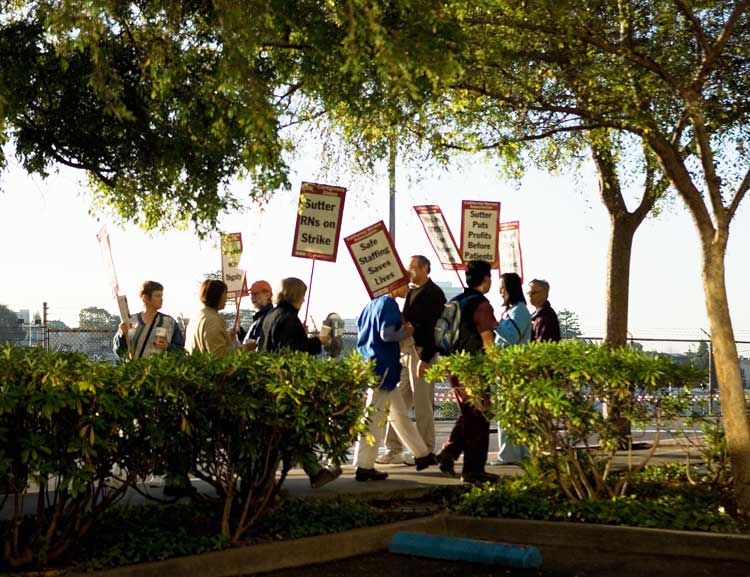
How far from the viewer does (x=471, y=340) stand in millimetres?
Result: 12305

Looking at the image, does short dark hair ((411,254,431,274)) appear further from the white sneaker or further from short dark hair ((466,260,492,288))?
the white sneaker

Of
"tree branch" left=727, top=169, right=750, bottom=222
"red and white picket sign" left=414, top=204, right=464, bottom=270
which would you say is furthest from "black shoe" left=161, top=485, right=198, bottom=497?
"red and white picket sign" left=414, top=204, right=464, bottom=270

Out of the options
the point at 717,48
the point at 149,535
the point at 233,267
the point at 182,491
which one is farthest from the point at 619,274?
the point at 149,535

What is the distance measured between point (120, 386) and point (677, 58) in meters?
6.78

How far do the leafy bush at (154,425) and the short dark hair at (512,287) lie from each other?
16.1 ft

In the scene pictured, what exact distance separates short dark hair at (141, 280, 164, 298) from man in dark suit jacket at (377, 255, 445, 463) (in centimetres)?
259

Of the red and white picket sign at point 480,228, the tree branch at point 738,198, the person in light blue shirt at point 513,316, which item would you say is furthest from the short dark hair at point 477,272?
the red and white picket sign at point 480,228

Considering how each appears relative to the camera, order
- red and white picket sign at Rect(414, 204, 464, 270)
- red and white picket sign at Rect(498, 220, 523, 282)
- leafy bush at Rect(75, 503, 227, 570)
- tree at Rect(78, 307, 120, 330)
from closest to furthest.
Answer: leafy bush at Rect(75, 503, 227, 570) < red and white picket sign at Rect(414, 204, 464, 270) < red and white picket sign at Rect(498, 220, 523, 282) < tree at Rect(78, 307, 120, 330)

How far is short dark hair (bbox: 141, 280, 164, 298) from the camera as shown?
42.6ft

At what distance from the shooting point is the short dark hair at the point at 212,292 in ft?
36.9

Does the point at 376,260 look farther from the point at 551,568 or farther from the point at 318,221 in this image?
the point at 551,568

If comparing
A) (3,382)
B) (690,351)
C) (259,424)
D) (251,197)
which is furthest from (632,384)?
(690,351)

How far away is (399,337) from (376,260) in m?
1.48

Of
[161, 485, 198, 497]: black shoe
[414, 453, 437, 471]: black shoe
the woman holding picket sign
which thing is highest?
the woman holding picket sign
